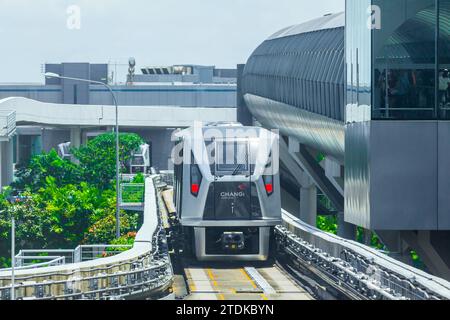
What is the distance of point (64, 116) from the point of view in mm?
109750

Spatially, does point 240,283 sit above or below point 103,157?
below

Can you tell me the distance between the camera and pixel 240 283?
28.8m

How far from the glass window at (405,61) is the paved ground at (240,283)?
14.3 ft

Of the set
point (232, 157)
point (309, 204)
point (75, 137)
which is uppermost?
point (75, 137)

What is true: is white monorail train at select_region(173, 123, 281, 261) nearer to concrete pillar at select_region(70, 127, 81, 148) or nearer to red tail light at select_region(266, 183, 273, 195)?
red tail light at select_region(266, 183, 273, 195)

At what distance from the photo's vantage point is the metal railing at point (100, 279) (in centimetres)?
1917

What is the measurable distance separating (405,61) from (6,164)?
74445mm

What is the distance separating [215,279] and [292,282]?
1887 mm

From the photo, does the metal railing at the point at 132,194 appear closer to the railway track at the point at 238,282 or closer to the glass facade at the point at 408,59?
the railway track at the point at 238,282

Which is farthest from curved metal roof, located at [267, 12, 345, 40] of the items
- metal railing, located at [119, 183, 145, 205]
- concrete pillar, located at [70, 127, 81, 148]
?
concrete pillar, located at [70, 127, 81, 148]

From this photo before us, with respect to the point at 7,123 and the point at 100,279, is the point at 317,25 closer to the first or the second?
the point at 7,123

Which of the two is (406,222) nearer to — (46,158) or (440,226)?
(440,226)

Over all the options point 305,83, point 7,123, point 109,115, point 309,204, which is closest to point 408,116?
point 305,83

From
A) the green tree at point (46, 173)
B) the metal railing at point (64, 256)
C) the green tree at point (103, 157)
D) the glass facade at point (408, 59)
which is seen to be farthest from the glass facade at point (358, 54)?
the green tree at point (103, 157)
